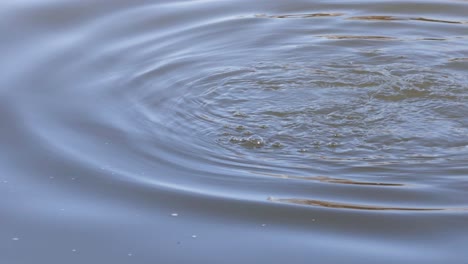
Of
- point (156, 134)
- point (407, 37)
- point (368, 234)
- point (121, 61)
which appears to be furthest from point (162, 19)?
point (368, 234)

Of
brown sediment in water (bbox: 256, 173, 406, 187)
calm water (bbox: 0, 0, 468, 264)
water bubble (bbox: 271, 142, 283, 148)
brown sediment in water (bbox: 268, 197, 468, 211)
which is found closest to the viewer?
calm water (bbox: 0, 0, 468, 264)

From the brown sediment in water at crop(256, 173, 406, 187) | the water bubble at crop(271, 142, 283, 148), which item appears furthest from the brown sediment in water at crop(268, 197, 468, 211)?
the water bubble at crop(271, 142, 283, 148)

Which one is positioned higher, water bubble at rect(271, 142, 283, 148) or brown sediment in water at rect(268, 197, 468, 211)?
water bubble at rect(271, 142, 283, 148)

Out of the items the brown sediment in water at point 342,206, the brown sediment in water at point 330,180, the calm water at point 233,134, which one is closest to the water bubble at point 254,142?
the calm water at point 233,134

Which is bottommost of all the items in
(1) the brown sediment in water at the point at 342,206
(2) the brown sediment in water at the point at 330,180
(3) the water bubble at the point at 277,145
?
(1) the brown sediment in water at the point at 342,206

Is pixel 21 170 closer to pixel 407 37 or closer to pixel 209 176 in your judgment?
pixel 209 176

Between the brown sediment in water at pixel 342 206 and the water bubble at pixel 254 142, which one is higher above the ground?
the water bubble at pixel 254 142

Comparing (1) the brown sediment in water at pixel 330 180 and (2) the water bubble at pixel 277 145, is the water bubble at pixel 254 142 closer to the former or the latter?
(2) the water bubble at pixel 277 145

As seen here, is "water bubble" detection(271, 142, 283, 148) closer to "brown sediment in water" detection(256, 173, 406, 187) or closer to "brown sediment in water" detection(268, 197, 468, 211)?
"brown sediment in water" detection(256, 173, 406, 187)
